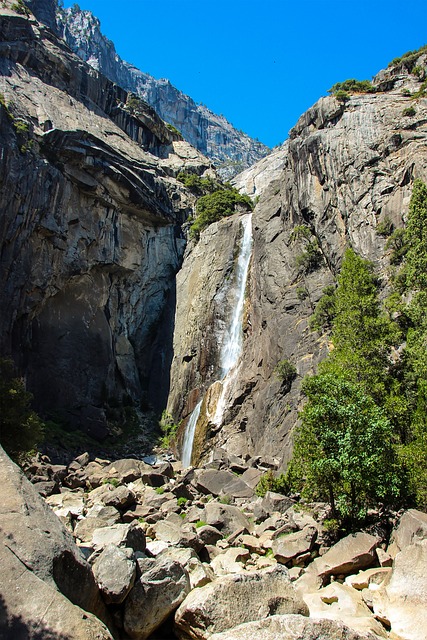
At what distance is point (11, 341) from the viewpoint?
111ft

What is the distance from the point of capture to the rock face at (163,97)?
438ft

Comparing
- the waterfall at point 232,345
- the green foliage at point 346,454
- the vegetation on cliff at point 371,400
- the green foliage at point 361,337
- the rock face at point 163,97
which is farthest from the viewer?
the rock face at point 163,97

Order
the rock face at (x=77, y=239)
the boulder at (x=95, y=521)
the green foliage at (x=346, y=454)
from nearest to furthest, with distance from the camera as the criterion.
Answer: the green foliage at (x=346, y=454) → the boulder at (x=95, y=521) → the rock face at (x=77, y=239)

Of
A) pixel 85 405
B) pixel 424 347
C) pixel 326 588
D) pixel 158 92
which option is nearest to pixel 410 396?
pixel 424 347

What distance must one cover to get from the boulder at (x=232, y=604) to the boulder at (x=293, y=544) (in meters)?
4.49

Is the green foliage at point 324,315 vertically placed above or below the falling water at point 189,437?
above

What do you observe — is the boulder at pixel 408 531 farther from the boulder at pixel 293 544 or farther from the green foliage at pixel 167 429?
the green foliage at pixel 167 429

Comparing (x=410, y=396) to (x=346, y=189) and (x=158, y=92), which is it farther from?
(x=158, y=92)

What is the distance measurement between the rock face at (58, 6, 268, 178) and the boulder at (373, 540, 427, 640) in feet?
389

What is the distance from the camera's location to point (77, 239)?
4056 cm

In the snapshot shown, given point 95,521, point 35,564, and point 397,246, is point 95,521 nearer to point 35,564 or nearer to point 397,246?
point 35,564

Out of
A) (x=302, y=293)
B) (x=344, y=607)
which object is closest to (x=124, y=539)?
(x=344, y=607)

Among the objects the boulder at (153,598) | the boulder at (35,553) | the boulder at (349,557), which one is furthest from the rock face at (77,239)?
the boulder at (153,598)

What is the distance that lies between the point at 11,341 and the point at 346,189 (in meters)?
24.9
